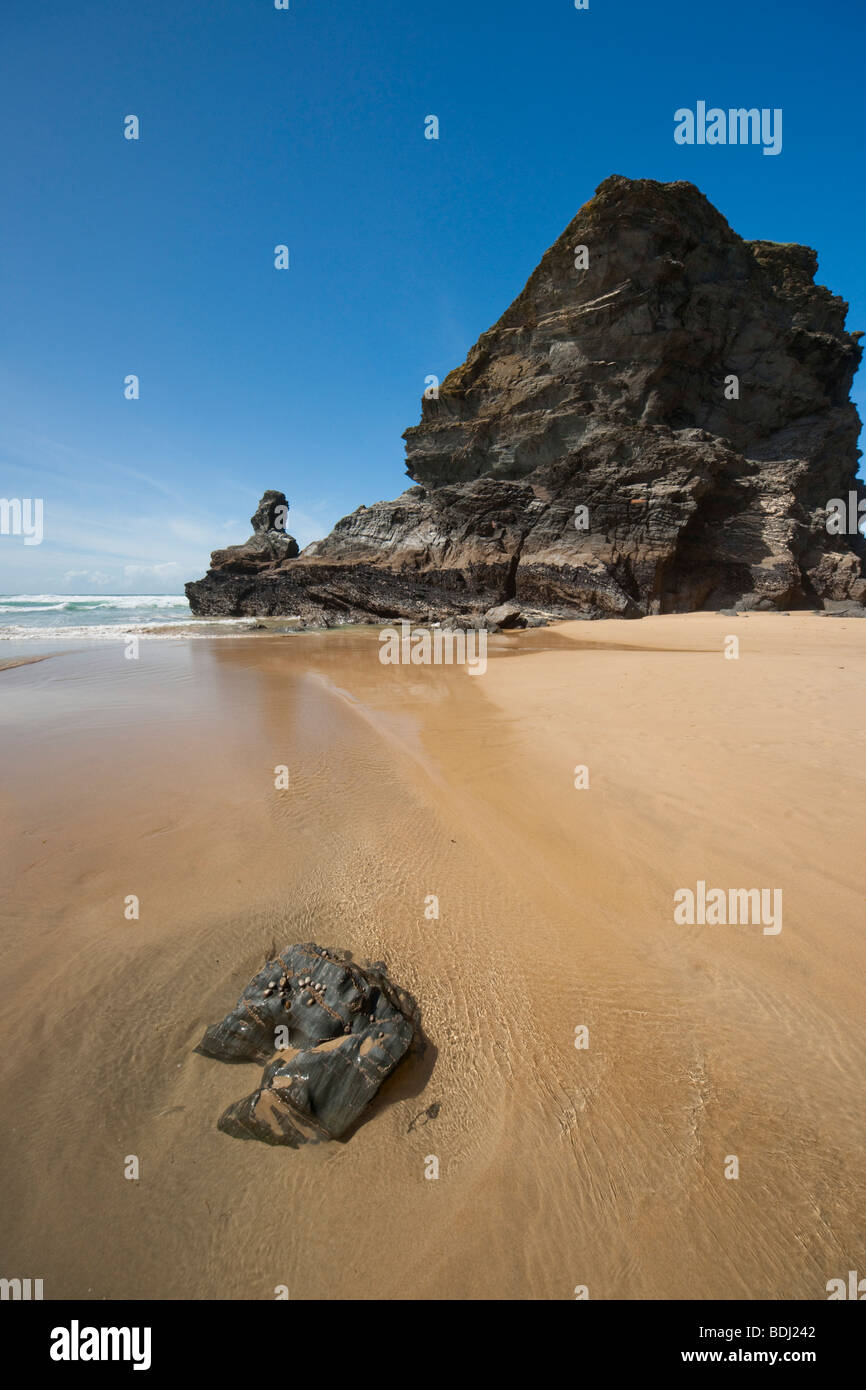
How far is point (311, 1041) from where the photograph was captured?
192 cm

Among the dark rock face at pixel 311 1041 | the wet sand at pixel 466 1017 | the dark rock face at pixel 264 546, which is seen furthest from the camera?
the dark rock face at pixel 264 546

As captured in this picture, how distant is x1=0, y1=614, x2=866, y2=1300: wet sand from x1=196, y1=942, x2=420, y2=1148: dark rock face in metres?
0.08

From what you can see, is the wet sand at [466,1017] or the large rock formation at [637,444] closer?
the wet sand at [466,1017]

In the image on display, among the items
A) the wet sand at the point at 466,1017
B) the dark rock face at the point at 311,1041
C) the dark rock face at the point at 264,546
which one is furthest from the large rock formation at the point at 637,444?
the dark rock face at the point at 311,1041

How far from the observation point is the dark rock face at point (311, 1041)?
5.64 ft

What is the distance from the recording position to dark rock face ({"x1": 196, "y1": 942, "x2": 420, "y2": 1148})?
1718 millimetres

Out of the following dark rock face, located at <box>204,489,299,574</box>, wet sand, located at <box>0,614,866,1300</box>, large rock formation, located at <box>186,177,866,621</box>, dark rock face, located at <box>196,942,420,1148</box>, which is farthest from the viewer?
dark rock face, located at <box>204,489,299,574</box>

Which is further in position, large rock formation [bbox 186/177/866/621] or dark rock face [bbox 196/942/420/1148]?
large rock formation [bbox 186/177/866/621]

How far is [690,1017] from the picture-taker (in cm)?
215

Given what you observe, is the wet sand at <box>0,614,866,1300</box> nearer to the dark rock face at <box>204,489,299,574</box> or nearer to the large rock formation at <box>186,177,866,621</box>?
the large rock formation at <box>186,177,866,621</box>

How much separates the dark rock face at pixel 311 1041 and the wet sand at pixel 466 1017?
83 mm

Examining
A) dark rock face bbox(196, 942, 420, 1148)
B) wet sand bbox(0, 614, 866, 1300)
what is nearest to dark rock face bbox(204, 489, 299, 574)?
wet sand bbox(0, 614, 866, 1300)

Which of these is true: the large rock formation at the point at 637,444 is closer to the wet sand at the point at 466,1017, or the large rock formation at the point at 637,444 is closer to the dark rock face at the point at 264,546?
the dark rock face at the point at 264,546

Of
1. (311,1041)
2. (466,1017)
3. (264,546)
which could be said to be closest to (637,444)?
(264,546)
